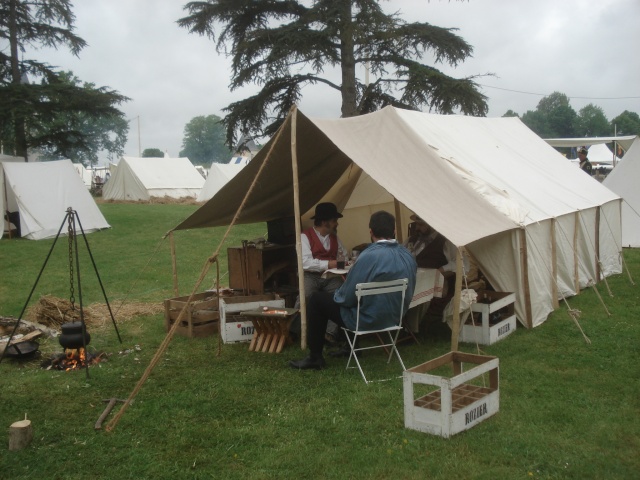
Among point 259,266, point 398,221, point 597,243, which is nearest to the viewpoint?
point 259,266

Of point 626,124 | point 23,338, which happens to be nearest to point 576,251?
point 23,338

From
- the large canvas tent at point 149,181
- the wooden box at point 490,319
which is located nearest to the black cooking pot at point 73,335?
the wooden box at point 490,319

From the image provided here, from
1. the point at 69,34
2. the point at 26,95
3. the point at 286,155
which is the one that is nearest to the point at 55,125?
the point at 26,95

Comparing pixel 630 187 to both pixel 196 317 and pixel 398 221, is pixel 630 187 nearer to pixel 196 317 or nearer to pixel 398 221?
pixel 398 221

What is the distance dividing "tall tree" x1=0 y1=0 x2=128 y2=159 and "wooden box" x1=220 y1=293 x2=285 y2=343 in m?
12.7

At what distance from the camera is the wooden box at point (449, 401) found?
352 cm

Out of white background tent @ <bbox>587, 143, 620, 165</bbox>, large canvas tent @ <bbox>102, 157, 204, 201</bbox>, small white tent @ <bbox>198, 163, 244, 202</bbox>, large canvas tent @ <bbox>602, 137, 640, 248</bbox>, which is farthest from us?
white background tent @ <bbox>587, 143, 620, 165</bbox>

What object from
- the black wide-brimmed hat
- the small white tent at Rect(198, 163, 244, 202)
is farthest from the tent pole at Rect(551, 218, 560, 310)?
the small white tent at Rect(198, 163, 244, 202)

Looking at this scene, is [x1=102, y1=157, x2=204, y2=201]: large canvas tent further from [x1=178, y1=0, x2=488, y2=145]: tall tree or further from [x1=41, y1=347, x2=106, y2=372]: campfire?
[x1=41, y1=347, x2=106, y2=372]: campfire

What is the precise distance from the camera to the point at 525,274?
583 cm

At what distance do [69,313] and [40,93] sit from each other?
11.5 metres

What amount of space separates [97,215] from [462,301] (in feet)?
41.6

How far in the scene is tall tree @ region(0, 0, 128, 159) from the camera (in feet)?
52.7

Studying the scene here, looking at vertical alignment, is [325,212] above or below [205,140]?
below
